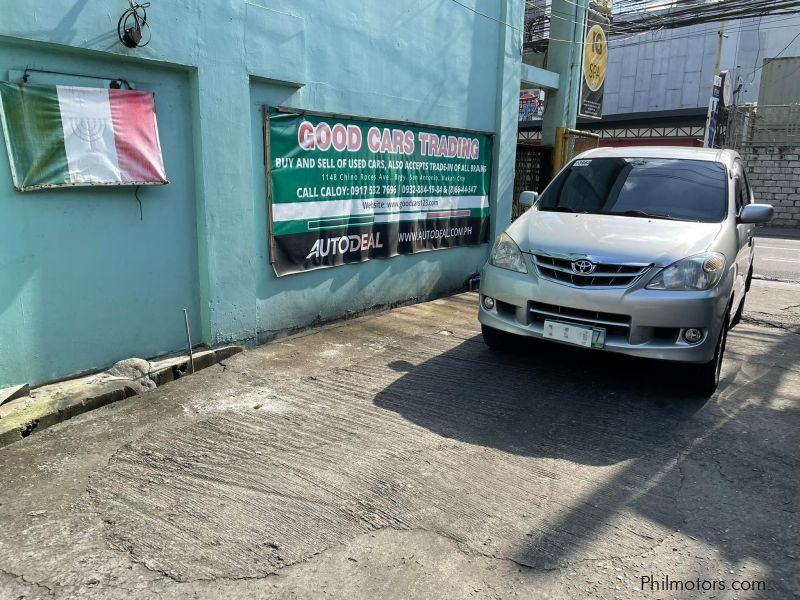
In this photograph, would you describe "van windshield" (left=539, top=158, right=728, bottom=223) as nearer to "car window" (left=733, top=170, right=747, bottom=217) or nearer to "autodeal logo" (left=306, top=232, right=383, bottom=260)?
"car window" (left=733, top=170, right=747, bottom=217)

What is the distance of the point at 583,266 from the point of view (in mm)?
4520

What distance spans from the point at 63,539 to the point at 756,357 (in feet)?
20.1

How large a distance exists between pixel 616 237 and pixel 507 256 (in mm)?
898

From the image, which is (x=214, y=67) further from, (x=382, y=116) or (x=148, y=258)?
(x=382, y=116)

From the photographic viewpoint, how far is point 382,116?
700 centimetres

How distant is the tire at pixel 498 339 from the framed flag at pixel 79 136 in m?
3.18

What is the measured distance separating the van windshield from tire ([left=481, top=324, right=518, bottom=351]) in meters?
1.28

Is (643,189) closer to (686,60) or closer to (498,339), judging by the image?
(498,339)

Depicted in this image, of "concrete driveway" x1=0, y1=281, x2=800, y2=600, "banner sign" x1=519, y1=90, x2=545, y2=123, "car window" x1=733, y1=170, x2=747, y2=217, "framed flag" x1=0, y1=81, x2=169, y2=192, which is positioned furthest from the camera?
"banner sign" x1=519, y1=90, x2=545, y2=123

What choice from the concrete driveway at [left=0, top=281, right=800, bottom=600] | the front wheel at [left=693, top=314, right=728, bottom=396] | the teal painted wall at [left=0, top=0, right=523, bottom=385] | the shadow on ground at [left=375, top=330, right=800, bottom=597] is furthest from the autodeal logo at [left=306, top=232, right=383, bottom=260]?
the front wheel at [left=693, top=314, right=728, bottom=396]

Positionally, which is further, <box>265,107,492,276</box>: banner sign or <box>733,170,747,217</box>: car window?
<box>265,107,492,276</box>: banner sign

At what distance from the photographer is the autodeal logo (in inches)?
251

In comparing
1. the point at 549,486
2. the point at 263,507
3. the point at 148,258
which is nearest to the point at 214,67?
the point at 148,258

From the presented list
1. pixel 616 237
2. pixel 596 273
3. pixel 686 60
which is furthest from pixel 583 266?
pixel 686 60
